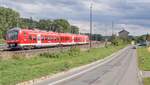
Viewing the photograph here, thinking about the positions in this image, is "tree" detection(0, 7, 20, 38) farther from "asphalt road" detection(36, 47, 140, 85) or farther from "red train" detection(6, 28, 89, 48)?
"asphalt road" detection(36, 47, 140, 85)

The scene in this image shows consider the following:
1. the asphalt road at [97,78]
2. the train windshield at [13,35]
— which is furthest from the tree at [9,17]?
the asphalt road at [97,78]

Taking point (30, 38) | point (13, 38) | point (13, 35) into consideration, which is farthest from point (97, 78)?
point (30, 38)

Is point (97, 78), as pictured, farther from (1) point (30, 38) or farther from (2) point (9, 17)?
(2) point (9, 17)

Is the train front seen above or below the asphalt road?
above

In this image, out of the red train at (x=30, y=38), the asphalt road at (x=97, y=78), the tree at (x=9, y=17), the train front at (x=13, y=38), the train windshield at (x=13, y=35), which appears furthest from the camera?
the tree at (x=9, y=17)

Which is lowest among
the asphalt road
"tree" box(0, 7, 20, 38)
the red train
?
the asphalt road

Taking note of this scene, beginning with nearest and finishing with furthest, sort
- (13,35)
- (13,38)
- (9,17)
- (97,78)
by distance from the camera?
(97,78), (13,38), (13,35), (9,17)

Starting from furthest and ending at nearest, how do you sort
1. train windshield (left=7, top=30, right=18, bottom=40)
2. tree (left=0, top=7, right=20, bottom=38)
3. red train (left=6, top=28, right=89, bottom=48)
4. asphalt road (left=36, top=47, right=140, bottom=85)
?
tree (left=0, top=7, right=20, bottom=38) → train windshield (left=7, top=30, right=18, bottom=40) → red train (left=6, top=28, right=89, bottom=48) → asphalt road (left=36, top=47, right=140, bottom=85)

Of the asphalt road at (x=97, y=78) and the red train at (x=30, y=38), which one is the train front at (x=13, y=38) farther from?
the asphalt road at (x=97, y=78)

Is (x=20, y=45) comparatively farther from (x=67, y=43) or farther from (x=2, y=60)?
(x=67, y=43)

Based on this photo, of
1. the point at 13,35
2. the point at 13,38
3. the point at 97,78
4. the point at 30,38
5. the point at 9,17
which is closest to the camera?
the point at 97,78

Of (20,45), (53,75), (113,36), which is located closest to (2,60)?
(53,75)

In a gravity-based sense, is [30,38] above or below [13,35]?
below

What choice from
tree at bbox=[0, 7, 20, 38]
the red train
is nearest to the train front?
the red train
